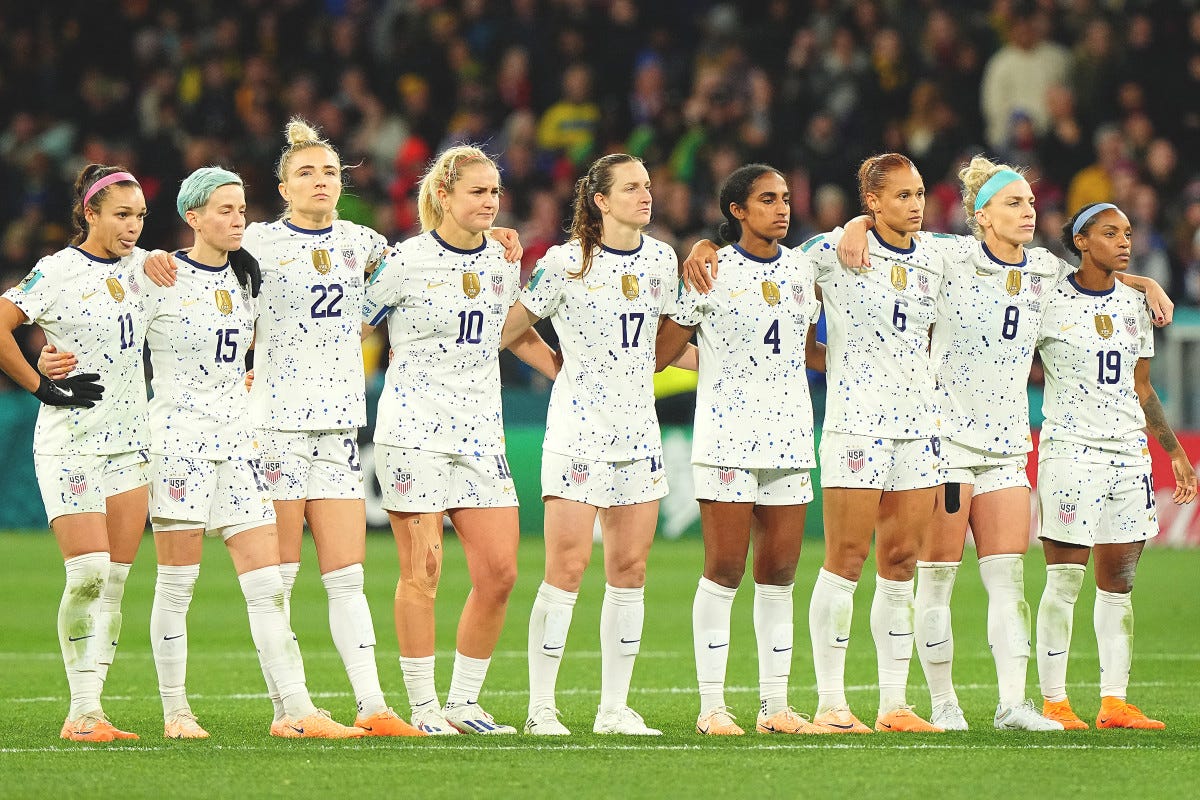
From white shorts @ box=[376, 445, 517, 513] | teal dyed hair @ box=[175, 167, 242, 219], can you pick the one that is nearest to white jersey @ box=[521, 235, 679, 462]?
white shorts @ box=[376, 445, 517, 513]

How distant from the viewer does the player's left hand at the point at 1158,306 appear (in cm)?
867

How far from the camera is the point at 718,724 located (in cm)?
826

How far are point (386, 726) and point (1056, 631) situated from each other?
295 centimetres

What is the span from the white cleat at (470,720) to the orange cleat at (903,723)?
1.59m

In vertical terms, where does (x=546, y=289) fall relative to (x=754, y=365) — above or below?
above

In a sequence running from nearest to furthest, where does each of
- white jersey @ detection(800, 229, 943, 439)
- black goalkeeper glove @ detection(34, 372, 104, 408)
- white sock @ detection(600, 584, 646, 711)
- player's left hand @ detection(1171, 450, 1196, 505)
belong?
black goalkeeper glove @ detection(34, 372, 104, 408), white sock @ detection(600, 584, 646, 711), white jersey @ detection(800, 229, 943, 439), player's left hand @ detection(1171, 450, 1196, 505)

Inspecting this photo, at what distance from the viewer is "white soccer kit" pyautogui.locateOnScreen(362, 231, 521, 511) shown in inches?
321

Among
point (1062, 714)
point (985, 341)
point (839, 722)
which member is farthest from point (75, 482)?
point (1062, 714)

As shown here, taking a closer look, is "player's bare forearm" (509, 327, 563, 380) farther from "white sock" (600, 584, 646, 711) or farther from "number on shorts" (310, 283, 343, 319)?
"white sock" (600, 584, 646, 711)

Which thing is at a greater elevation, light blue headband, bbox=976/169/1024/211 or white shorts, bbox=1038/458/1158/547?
light blue headband, bbox=976/169/1024/211

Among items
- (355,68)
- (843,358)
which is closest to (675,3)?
(355,68)

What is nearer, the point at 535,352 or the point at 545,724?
the point at 545,724

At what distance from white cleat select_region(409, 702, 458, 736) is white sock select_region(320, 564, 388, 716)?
15cm

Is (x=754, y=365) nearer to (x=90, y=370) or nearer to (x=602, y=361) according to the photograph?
(x=602, y=361)
